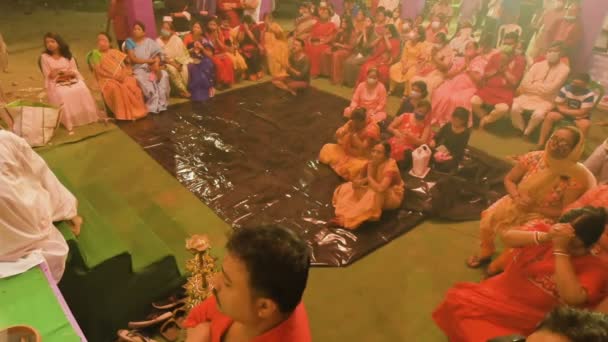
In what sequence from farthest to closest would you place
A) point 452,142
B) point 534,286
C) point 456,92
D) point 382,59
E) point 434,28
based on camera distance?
1. point 434,28
2. point 382,59
3. point 456,92
4. point 452,142
5. point 534,286

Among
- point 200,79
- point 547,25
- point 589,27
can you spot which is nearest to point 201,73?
point 200,79

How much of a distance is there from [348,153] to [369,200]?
870 mm

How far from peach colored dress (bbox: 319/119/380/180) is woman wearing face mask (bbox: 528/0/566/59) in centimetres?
380

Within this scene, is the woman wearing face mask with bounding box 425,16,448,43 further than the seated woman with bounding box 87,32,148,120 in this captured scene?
Yes

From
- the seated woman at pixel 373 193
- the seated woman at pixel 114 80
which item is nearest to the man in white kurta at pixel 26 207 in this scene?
the seated woman at pixel 373 193

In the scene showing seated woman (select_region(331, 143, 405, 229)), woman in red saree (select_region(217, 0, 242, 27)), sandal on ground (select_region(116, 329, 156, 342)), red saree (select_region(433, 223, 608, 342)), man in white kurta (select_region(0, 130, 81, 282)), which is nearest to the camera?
man in white kurta (select_region(0, 130, 81, 282))

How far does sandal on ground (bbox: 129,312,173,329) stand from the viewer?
2617 mm

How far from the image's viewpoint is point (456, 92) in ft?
18.0

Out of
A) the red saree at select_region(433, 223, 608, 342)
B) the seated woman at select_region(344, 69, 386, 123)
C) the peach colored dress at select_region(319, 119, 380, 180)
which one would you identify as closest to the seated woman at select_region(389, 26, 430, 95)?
the seated woman at select_region(344, 69, 386, 123)

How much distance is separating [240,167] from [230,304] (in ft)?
10.6

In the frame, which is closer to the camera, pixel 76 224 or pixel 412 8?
pixel 76 224

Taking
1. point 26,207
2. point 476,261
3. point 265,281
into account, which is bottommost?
point 476,261

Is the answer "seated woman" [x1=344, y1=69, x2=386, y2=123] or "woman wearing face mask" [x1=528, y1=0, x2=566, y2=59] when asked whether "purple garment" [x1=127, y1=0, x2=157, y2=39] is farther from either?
"woman wearing face mask" [x1=528, y1=0, x2=566, y2=59]

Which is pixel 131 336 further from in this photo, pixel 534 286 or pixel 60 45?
pixel 60 45
